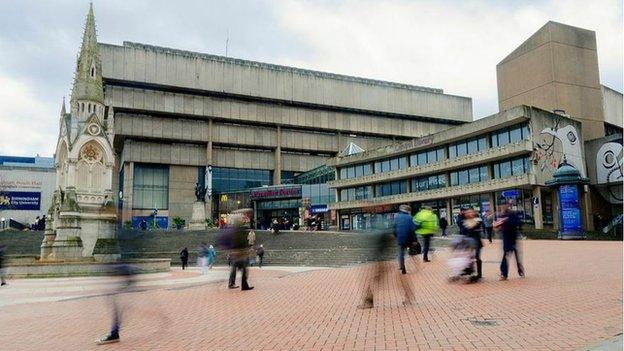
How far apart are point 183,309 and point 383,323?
14.1 ft

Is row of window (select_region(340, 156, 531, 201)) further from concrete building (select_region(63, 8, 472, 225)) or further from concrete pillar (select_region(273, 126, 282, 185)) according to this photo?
concrete building (select_region(63, 8, 472, 225))

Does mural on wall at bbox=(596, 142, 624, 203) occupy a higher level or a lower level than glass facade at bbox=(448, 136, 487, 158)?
lower

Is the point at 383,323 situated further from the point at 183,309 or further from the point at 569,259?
the point at 569,259

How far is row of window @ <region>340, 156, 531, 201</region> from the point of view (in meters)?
42.6

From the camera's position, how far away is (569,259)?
51.9ft

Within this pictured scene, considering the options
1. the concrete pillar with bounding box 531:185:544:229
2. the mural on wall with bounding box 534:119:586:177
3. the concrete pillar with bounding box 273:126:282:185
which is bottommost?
the concrete pillar with bounding box 531:185:544:229

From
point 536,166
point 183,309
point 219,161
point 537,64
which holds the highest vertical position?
point 537,64

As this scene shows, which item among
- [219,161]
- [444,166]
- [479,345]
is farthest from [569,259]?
[219,161]

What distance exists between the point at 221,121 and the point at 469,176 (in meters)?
39.1

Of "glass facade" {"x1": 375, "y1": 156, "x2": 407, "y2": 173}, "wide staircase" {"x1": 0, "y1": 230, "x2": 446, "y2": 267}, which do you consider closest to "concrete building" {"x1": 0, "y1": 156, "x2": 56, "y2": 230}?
"wide staircase" {"x1": 0, "y1": 230, "x2": 446, "y2": 267}

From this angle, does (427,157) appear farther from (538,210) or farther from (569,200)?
(569,200)

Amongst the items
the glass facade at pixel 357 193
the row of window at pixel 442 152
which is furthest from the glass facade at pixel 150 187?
the row of window at pixel 442 152

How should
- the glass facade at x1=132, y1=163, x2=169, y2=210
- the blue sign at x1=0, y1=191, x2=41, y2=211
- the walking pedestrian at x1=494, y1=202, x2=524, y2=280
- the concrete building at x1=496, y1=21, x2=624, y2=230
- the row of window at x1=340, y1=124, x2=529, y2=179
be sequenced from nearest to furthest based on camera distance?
1. the walking pedestrian at x1=494, y1=202, x2=524, y2=280
2. the row of window at x1=340, y1=124, x2=529, y2=179
3. the concrete building at x1=496, y1=21, x2=624, y2=230
4. the glass facade at x1=132, y1=163, x2=169, y2=210
5. the blue sign at x1=0, y1=191, x2=41, y2=211

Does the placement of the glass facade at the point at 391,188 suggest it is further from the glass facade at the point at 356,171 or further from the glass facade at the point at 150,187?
the glass facade at the point at 150,187
